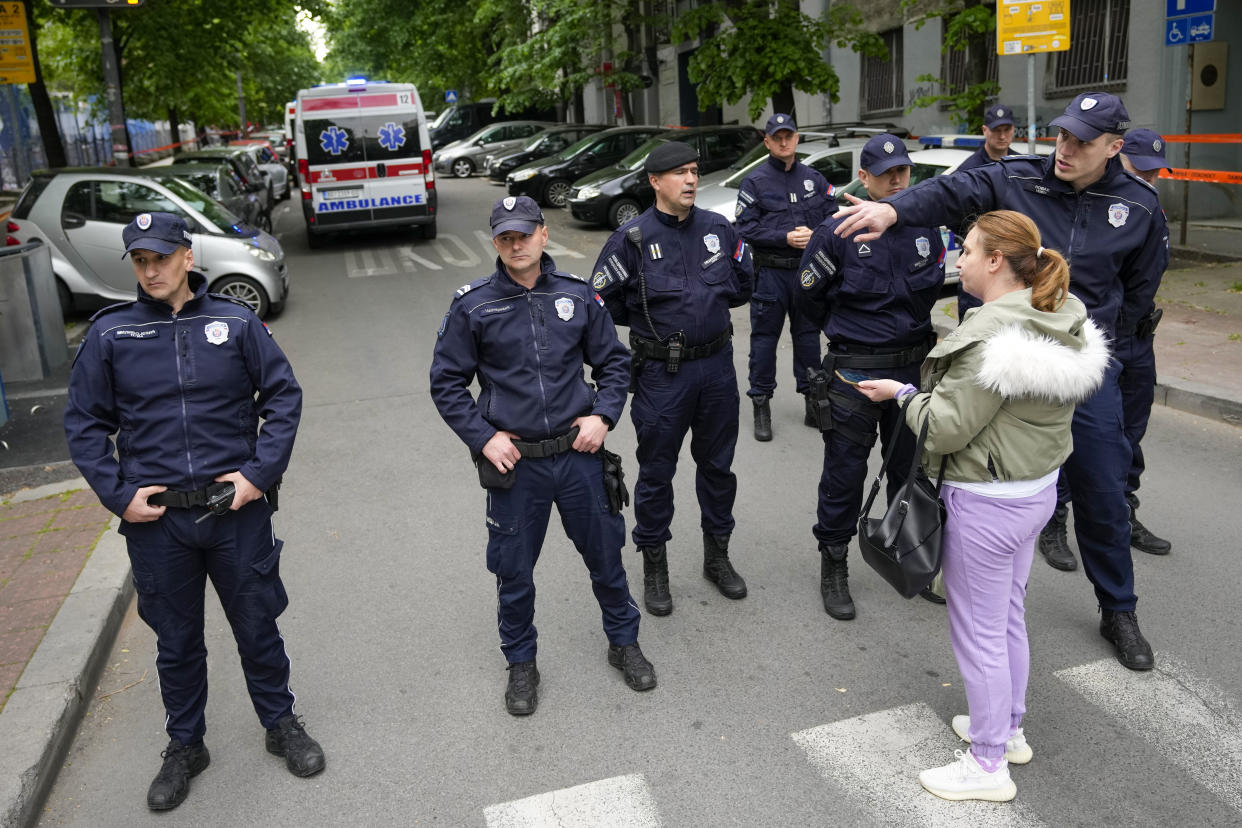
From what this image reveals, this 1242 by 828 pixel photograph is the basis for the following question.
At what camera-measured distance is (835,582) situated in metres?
4.77

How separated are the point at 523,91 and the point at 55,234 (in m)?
19.7

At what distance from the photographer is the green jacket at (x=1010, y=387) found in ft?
10.00

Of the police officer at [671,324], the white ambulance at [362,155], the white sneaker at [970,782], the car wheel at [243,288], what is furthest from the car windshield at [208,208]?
the white sneaker at [970,782]

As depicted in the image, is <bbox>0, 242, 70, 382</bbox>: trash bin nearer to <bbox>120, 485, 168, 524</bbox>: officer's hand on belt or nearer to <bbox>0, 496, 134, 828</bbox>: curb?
<bbox>0, 496, 134, 828</bbox>: curb

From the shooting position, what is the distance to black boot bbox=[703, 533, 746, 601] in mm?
4938

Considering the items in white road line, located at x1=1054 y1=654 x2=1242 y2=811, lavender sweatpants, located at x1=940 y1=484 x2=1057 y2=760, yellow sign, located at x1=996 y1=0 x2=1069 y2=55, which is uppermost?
yellow sign, located at x1=996 y1=0 x2=1069 y2=55

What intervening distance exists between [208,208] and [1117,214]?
10919 mm

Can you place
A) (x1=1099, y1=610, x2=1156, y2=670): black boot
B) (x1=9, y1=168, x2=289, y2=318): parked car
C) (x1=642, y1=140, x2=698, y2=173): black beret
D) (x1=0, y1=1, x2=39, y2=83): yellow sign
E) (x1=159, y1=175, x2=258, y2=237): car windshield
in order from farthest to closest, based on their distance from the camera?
1. (x1=0, y1=1, x2=39, y2=83): yellow sign
2. (x1=159, y1=175, x2=258, y2=237): car windshield
3. (x1=9, y1=168, x2=289, y2=318): parked car
4. (x1=642, y1=140, x2=698, y2=173): black beret
5. (x1=1099, y1=610, x2=1156, y2=670): black boot

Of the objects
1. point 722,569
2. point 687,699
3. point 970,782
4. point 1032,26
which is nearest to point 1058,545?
point 722,569

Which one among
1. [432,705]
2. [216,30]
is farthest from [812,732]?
[216,30]

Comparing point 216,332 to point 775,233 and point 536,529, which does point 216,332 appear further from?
point 775,233

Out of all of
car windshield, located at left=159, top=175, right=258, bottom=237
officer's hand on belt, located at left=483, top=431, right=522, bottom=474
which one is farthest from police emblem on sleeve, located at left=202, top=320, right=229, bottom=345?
car windshield, located at left=159, top=175, right=258, bottom=237

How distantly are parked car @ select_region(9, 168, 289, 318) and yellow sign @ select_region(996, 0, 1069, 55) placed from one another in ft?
26.8

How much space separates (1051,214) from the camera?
409 cm
